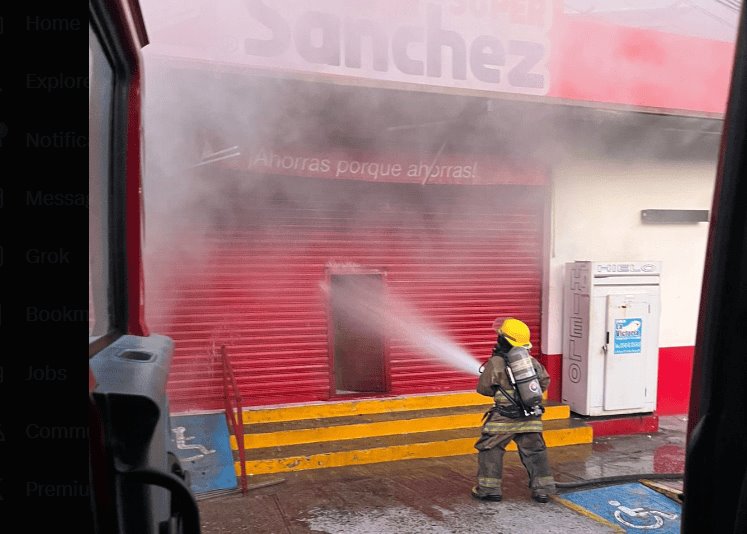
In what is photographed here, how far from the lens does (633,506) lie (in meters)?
4.88

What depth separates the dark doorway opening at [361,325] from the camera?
6.94 meters

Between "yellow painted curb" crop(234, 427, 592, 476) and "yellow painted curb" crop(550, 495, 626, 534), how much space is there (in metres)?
1.23

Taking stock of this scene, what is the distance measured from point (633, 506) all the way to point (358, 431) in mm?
2637

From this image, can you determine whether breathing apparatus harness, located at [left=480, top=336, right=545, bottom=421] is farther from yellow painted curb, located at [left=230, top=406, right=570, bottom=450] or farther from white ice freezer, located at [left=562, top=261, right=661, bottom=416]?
white ice freezer, located at [left=562, top=261, right=661, bottom=416]

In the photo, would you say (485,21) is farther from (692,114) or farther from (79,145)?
(79,145)

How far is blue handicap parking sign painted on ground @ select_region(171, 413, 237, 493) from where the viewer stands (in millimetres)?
5127

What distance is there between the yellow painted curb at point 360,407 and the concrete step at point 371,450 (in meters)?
0.45

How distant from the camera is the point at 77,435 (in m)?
0.90

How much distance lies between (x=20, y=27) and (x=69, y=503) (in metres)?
0.70

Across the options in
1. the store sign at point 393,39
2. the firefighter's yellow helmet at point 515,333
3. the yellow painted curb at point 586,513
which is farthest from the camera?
the firefighter's yellow helmet at point 515,333

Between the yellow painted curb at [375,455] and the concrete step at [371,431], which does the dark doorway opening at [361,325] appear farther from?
the yellow painted curb at [375,455]

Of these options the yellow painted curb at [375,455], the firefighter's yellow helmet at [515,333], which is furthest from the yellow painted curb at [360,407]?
the firefighter's yellow helmet at [515,333]

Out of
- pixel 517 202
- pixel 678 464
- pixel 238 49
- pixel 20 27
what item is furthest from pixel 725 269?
pixel 517 202

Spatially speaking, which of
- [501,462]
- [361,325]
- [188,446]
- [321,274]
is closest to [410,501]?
[501,462]
